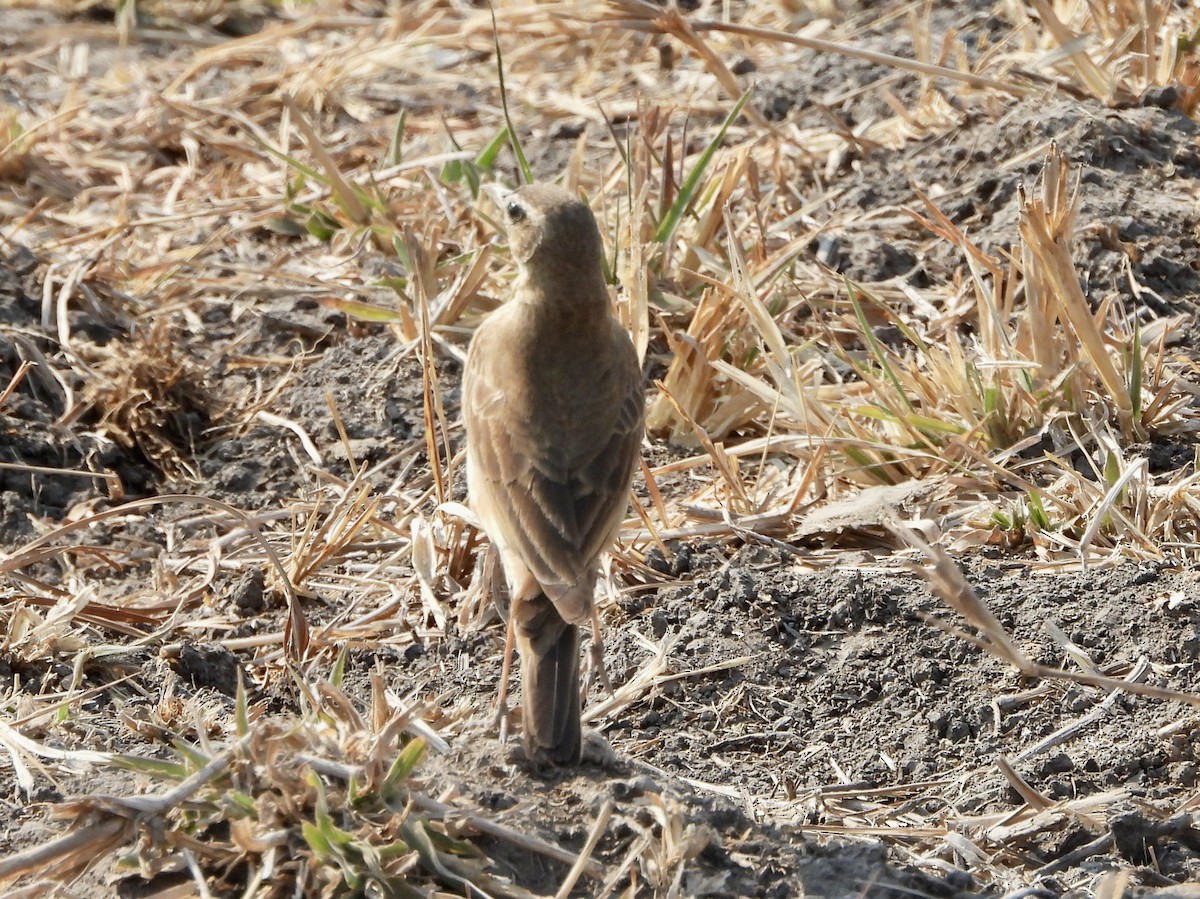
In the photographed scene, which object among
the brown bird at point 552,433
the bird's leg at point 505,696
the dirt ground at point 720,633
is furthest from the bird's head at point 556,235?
the bird's leg at point 505,696

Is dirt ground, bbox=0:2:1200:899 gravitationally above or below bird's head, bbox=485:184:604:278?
below

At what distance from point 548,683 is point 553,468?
2.63 feet

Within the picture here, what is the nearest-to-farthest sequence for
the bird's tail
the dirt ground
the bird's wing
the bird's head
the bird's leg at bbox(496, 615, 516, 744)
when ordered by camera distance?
1. the dirt ground
2. the bird's tail
3. the bird's leg at bbox(496, 615, 516, 744)
4. the bird's wing
5. the bird's head

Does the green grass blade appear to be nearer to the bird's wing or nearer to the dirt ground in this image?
the dirt ground

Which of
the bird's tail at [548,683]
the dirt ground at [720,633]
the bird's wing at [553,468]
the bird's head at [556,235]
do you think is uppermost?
the bird's head at [556,235]

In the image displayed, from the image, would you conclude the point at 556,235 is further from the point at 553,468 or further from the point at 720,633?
the point at 720,633

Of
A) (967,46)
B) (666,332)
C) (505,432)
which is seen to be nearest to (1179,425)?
(666,332)

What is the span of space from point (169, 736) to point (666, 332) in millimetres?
2295

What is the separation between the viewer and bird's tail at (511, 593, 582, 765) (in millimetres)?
3703

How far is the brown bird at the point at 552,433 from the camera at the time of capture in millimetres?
3893

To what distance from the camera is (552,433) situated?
14.9 feet

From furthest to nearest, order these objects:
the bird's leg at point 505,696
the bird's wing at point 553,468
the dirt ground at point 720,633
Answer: the bird's wing at point 553,468, the bird's leg at point 505,696, the dirt ground at point 720,633

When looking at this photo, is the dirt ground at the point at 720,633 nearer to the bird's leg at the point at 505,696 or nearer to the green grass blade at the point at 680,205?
the bird's leg at the point at 505,696

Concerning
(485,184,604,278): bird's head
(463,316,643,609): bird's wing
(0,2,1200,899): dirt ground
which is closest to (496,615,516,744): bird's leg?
(0,2,1200,899): dirt ground
